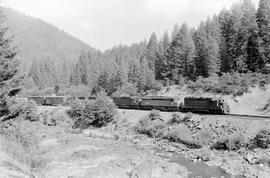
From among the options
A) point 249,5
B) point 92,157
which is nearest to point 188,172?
point 92,157

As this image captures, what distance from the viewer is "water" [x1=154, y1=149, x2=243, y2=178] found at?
26130mm

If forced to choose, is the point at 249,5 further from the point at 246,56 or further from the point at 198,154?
the point at 198,154

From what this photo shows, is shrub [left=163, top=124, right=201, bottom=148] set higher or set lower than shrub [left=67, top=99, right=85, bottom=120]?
lower

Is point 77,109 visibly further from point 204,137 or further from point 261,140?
point 261,140

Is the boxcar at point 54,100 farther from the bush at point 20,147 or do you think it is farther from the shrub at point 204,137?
the bush at point 20,147

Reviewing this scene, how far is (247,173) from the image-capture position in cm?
2581

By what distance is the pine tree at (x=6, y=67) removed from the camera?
17.4 meters

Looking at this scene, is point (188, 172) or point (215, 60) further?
point (215, 60)

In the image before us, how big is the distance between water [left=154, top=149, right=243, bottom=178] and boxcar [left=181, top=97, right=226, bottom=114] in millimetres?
13132

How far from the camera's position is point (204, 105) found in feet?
147

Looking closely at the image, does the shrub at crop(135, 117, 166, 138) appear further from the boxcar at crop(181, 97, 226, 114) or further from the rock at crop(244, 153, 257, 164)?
the rock at crop(244, 153, 257, 164)

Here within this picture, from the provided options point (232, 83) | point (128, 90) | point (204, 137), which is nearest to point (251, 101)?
point (232, 83)

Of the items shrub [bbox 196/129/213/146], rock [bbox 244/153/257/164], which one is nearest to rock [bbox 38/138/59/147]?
shrub [bbox 196/129/213/146]

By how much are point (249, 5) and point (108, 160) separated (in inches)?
2356
